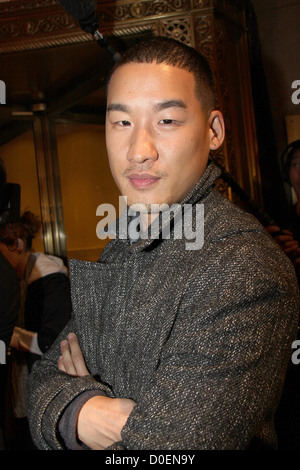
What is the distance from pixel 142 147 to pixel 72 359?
367mm

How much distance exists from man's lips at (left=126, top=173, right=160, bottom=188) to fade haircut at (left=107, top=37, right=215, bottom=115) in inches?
5.9

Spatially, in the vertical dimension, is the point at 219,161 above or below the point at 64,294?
above

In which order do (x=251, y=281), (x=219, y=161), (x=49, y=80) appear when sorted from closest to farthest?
1. (x=251, y=281)
2. (x=219, y=161)
3. (x=49, y=80)

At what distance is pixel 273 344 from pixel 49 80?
1.58 m

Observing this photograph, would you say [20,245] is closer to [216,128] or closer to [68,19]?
[68,19]

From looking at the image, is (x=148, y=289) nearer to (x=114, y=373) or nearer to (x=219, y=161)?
(x=114, y=373)

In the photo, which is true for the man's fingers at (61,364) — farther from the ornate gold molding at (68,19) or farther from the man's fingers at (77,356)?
the ornate gold molding at (68,19)

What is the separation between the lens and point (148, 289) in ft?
2.21

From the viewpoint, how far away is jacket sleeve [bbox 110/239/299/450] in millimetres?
531

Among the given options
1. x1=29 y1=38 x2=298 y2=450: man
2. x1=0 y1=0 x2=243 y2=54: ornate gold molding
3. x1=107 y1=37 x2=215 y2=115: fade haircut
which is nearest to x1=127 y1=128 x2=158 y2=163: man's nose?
x1=29 y1=38 x2=298 y2=450: man

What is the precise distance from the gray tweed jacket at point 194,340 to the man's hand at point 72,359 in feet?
0.06

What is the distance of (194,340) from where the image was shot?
1.88 ft

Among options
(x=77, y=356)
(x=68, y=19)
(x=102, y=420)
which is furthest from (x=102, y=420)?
(x=68, y=19)
